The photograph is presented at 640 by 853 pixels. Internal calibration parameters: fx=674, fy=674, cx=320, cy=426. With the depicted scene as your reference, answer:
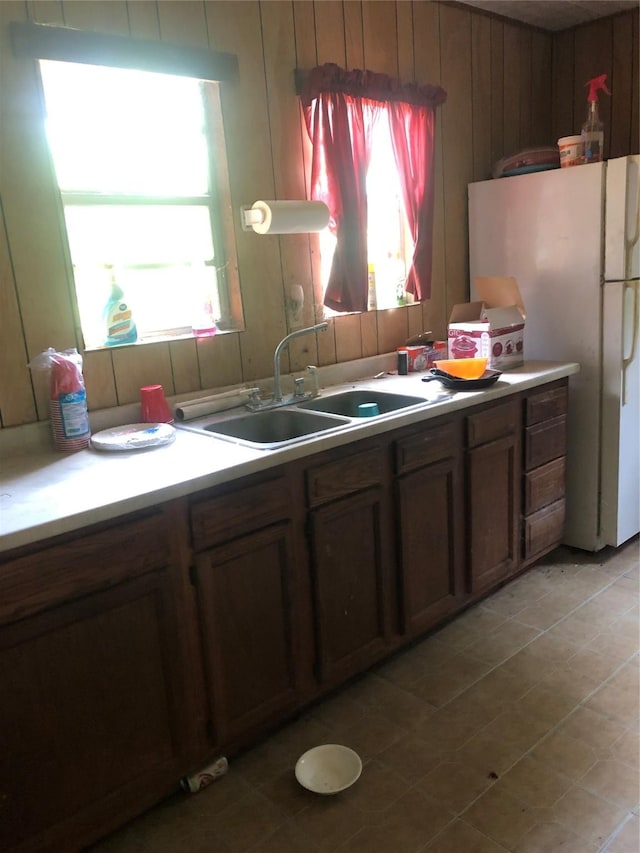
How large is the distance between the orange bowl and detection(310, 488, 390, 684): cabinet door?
0.72 m

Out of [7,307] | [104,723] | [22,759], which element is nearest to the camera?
[22,759]

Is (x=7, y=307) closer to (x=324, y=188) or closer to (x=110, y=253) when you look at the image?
(x=110, y=253)

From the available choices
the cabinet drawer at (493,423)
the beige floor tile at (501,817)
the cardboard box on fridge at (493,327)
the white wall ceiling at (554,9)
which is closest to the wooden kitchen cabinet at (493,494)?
the cabinet drawer at (493,423)

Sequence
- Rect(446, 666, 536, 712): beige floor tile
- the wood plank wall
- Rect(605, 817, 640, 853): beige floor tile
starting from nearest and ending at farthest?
Rect(605, 817, 640, 853): beige floor tile → the wood plank wall → Rect(446, 666, 536, 712): beige floor tile

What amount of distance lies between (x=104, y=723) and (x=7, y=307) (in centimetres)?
115

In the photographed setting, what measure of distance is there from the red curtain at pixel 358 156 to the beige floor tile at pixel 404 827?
1.72 metres

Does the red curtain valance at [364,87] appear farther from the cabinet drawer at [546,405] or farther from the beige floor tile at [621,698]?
the beige floor tile at [621,698]

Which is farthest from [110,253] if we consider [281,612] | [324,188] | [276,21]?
[281,612]

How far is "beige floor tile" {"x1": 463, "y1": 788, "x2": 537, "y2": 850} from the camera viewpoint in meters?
1.61

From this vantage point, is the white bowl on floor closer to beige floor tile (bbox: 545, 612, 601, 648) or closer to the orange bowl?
beige floor tile (bbox: 545, 612, 601, 648)

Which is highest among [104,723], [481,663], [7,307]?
[7,307]

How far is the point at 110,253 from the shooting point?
86.5 inches

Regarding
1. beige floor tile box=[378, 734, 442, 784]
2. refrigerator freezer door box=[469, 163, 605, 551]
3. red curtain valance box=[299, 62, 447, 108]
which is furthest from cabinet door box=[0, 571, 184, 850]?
refrigerator freezer door box=[469, 163, 605, 551]

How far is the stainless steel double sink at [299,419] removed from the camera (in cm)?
219
